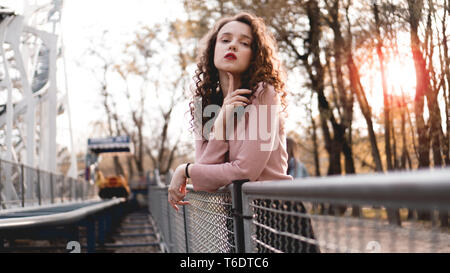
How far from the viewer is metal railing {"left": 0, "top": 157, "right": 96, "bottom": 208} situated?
11.2 meters

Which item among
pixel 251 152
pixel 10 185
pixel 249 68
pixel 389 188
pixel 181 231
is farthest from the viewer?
pixel 10 185

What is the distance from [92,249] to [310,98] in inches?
603

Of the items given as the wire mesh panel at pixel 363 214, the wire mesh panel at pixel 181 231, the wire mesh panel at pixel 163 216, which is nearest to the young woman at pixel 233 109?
the wire mesh panel at pixel 363 214

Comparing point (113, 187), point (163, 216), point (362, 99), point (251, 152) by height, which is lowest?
point (113, 187)

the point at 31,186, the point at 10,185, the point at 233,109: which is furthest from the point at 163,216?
the point at 233,109

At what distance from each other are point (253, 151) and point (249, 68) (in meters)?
0.51

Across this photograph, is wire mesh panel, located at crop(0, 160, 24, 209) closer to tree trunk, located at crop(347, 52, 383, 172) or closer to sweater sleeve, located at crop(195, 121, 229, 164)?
tree trunk, located at crop(347, 52, 383, 172)

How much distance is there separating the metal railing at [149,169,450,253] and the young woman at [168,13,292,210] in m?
0.12

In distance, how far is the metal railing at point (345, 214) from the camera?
944mm

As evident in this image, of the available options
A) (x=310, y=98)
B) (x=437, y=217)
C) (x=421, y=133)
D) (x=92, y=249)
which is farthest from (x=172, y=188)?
(x=310, y=98)

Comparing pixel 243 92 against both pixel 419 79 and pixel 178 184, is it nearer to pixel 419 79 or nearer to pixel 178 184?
pixel 178 184

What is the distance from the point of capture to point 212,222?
3092 mm
